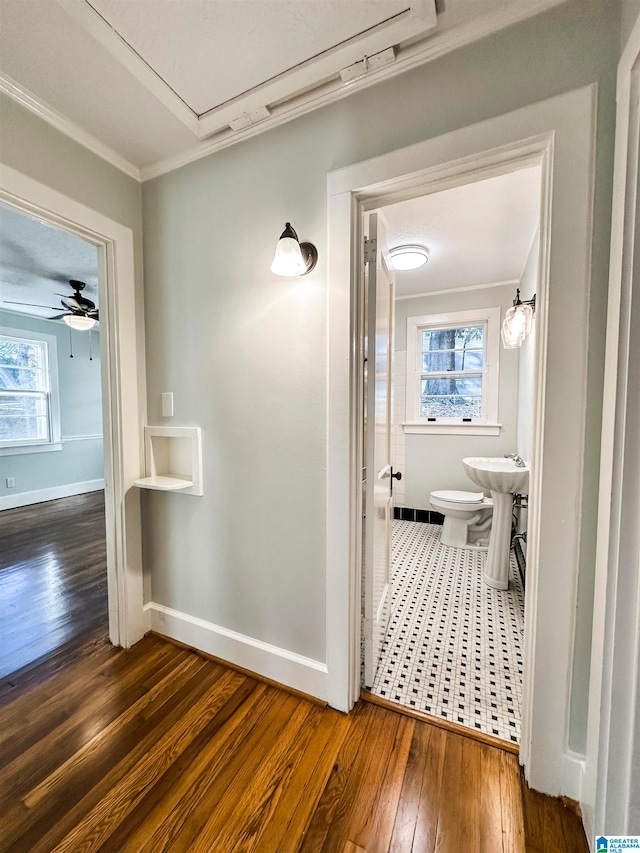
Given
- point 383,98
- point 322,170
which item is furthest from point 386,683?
point 383,98

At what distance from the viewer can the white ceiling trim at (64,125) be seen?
4.14 ft

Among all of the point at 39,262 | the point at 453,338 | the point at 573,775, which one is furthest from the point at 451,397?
the point at 39,262

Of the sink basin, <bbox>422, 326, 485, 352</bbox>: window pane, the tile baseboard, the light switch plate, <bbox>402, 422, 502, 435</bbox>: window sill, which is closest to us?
the light switch plate

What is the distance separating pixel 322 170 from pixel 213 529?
1661mm

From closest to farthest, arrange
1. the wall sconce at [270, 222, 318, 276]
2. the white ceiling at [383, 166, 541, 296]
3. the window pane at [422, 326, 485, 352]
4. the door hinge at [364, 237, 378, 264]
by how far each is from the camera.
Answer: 1. the wall sconce at [270, 222, 318, 276]
2. the door hinge at [364, 237, 378, 264]
3. the white ceiling at [383, 166, 541, 296]
4. the window pane at [422, 326, 485, 352]

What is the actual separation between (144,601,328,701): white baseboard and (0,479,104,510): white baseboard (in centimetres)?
399

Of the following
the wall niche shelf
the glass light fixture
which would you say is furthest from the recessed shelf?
the glass light fixture

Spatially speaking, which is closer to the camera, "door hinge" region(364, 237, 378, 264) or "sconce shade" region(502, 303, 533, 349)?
"door hinge" region(364, 237, 378, 264)

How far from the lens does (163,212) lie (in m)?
1.70

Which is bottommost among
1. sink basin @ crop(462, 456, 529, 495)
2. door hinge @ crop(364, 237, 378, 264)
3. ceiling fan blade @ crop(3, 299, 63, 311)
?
sink basin @ crop(462, 456, 529, 495)

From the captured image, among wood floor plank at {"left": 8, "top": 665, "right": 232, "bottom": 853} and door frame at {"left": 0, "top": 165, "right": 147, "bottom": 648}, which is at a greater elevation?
door frame at {"left": 0, "top": 165, "right": 147, "bottom": 648}

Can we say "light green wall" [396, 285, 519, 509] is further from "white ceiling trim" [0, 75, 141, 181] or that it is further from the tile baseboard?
"white ceiling trim" [0, 75, 141, 181]

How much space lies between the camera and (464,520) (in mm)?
3004

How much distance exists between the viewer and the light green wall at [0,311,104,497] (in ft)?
14.7
